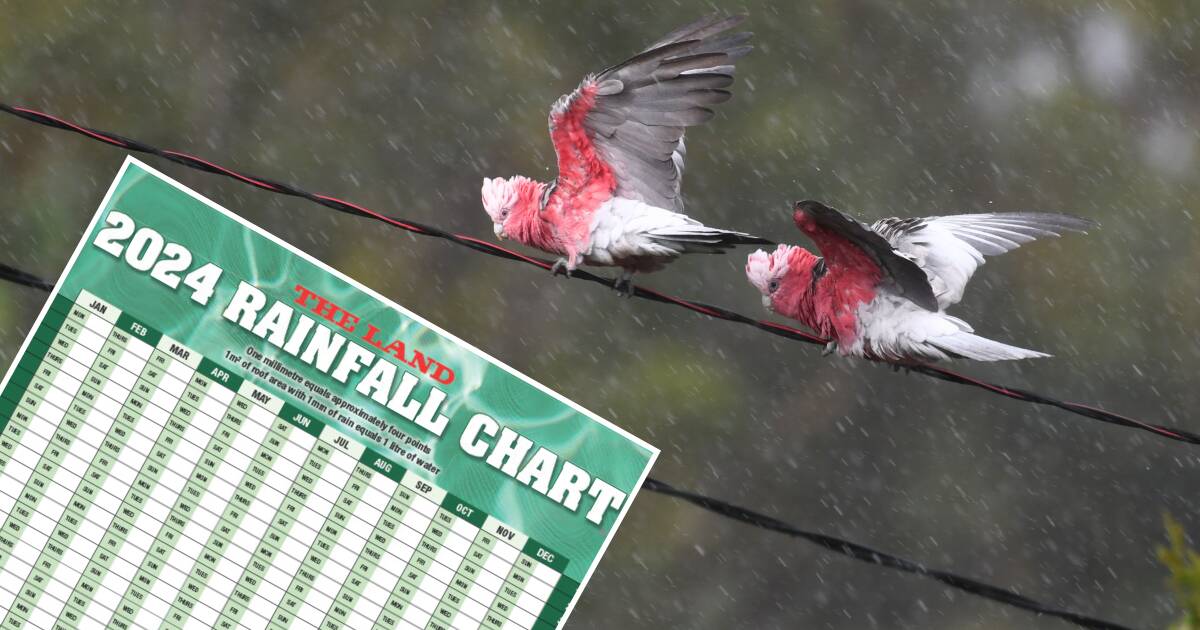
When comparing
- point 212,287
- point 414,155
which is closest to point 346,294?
point 212,287

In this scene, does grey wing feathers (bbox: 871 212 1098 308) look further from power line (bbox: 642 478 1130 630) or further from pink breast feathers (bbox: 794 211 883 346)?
power line (bbox: 642 478 1130 630)

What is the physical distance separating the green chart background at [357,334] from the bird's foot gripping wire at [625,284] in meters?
0.38

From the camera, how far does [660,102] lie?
3.43 m

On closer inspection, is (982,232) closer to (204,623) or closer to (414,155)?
(204,623)

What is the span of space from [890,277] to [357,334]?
119 cm

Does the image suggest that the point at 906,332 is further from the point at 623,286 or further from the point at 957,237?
the point at 623,286

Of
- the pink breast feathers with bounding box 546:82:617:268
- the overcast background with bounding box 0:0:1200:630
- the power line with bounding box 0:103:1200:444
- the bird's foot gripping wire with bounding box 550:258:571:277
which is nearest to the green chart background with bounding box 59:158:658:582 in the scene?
the power line with bounding box 0:103:1200:444

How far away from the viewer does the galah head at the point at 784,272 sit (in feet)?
11.4

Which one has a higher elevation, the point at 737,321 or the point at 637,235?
the point at 637,235

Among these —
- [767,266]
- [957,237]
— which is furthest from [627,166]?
[957,237]

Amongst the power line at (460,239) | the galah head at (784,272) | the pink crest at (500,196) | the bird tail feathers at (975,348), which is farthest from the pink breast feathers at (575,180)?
the bird tail feathers at (975,348)

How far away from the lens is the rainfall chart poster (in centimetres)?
323

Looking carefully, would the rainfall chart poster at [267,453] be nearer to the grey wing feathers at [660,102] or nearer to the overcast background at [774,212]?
the grey wing feathers at [660,102]

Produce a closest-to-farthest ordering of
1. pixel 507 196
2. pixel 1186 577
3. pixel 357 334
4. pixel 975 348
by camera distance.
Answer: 1. pixel 1186 577
2. pixel 975 348
3. pixel 357 334
4. pixel 507 196
